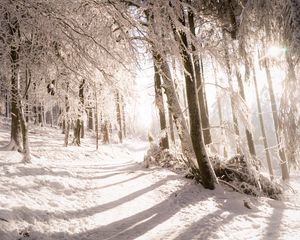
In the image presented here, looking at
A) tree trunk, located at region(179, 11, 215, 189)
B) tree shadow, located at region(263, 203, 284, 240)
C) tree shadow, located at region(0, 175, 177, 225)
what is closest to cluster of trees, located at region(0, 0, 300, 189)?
tree trunk, located at region(179, 11, 215, 189)

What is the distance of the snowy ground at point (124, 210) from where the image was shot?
15.8 ft

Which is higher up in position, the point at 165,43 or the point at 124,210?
the point at 165,43

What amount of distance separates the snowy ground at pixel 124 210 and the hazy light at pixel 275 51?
314 centimetres

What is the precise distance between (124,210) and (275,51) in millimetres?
4630

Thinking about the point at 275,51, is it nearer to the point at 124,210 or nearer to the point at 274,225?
the point at 274,225

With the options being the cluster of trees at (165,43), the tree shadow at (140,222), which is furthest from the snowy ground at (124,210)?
the cluster of trees at (165,43)

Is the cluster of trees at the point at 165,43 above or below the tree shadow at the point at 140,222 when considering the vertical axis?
above

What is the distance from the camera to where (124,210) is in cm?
630

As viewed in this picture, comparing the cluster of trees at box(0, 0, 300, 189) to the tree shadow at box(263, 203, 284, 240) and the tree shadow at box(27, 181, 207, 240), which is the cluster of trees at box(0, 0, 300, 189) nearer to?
the tree shadow at box(27, 181, 207, 240)

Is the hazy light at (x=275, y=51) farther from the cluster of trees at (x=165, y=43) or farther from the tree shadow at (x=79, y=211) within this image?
the tree shadow at (x=79, y=211)

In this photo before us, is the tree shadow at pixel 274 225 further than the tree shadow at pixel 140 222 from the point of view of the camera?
No

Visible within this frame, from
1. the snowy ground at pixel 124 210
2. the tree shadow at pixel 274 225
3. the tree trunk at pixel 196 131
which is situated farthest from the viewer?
the tree trunk at pixel 196 131

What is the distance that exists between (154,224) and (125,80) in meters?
6.17

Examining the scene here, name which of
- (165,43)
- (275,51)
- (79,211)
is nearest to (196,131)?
(165,43)
